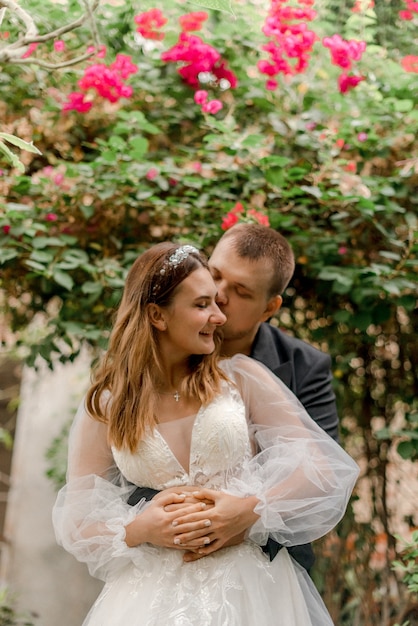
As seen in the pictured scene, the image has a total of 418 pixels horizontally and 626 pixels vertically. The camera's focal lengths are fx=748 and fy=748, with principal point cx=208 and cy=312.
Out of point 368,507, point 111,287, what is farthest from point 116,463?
point 368,507

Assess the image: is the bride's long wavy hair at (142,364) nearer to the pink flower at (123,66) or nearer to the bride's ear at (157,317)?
the bride's ear at (157,317)

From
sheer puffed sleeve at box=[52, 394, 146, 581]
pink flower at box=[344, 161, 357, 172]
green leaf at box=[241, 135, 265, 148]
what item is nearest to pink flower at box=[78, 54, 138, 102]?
green leaf at box=[241, 135, 265, 148]

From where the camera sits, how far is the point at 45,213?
3010 millimetres

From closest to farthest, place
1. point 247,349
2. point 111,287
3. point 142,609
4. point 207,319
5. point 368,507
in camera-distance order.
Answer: point 142,609, point 207,319, point 247,349, point 111,287, point 368,507

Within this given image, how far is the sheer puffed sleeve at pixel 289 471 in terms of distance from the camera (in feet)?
6.27

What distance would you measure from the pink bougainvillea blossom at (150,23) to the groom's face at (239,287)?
136 cm

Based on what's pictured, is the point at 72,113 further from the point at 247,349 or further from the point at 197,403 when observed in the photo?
the point at 197,403

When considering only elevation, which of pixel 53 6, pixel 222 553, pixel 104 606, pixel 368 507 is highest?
pixel 53 6

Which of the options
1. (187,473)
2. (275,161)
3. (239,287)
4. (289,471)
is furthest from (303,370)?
(275,161)

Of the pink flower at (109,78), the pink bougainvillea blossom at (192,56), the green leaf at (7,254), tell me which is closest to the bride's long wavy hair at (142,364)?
the green leaf at (7,254)

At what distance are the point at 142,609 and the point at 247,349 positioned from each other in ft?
2.72

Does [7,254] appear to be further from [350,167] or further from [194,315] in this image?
[350,167]

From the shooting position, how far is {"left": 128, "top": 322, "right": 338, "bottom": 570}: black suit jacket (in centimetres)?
224

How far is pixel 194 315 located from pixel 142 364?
0.65 feet
